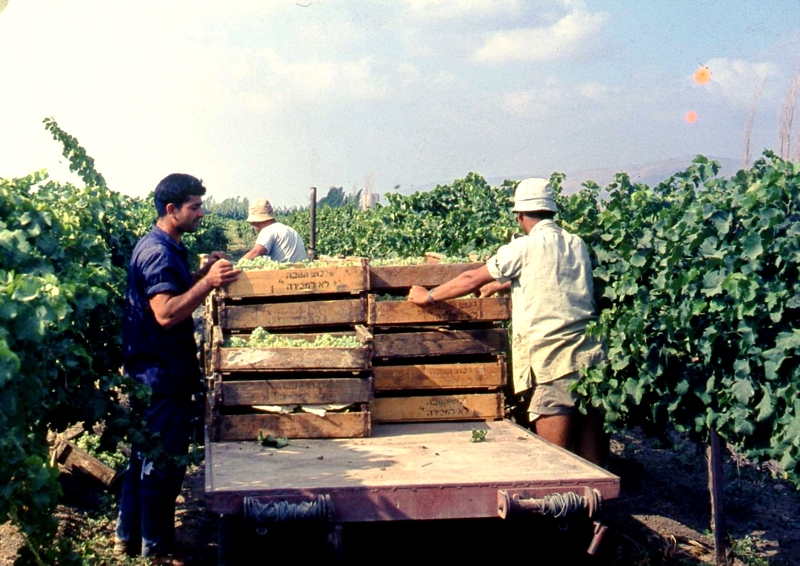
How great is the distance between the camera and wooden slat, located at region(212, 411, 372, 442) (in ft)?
17.5

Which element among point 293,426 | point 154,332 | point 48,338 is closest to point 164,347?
point 154,332

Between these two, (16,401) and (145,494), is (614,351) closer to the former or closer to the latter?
(145,494)

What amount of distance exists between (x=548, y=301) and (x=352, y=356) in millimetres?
1355

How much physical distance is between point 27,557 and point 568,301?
350cm

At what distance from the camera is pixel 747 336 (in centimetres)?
512

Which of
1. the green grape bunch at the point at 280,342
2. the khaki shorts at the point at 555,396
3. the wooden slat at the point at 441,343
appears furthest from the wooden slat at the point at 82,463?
the khaki shorts at the point at 555,396

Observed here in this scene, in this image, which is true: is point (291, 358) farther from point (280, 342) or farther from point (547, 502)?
point (547, 502)

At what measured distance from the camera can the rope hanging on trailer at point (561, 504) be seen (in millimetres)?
4176

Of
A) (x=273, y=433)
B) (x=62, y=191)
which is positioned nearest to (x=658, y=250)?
(x=273, y=433)

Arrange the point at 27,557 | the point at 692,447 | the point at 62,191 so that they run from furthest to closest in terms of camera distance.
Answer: the point at 692,447 → the point at 62,191 → the point at 27,557

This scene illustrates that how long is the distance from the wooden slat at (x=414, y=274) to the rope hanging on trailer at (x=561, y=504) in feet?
6.69

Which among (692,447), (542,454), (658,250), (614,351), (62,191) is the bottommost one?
(692,447)

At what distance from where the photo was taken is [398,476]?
4395mm

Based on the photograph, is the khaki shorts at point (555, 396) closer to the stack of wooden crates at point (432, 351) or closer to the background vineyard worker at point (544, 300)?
the background vineyard worker at point (544, 300)
